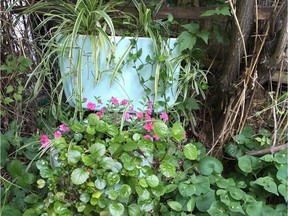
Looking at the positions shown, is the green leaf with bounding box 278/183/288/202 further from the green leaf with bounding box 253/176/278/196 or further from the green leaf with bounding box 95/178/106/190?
the green leaf with bounding box 95/178/106/190

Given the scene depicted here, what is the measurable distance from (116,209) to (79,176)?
0.16 metres

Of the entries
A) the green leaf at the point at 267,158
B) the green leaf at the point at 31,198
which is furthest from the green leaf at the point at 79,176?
the green leaf at the point at 267,158

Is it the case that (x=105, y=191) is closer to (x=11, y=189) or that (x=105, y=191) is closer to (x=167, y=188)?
(x=167, y=188)

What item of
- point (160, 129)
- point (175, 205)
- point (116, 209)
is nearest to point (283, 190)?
point (175, 205)

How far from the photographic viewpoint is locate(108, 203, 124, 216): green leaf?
103cm

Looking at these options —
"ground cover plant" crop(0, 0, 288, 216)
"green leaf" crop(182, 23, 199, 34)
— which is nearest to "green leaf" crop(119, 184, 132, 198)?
"ground cover plant" crop(0, 0, 288, 216)

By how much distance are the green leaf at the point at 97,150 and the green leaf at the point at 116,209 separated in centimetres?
16

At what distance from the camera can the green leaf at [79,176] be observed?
1.02 metres

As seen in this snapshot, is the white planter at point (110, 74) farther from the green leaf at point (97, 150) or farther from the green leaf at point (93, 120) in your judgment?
Answer: the green leaf at point (97, 150)

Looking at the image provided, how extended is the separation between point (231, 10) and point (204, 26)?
23 centimetres

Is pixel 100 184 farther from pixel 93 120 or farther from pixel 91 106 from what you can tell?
pixel 91 106

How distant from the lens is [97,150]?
106cm

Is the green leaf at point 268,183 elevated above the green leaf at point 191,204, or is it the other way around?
the green leaf at point 268,183

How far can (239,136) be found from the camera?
1448 millimetres
